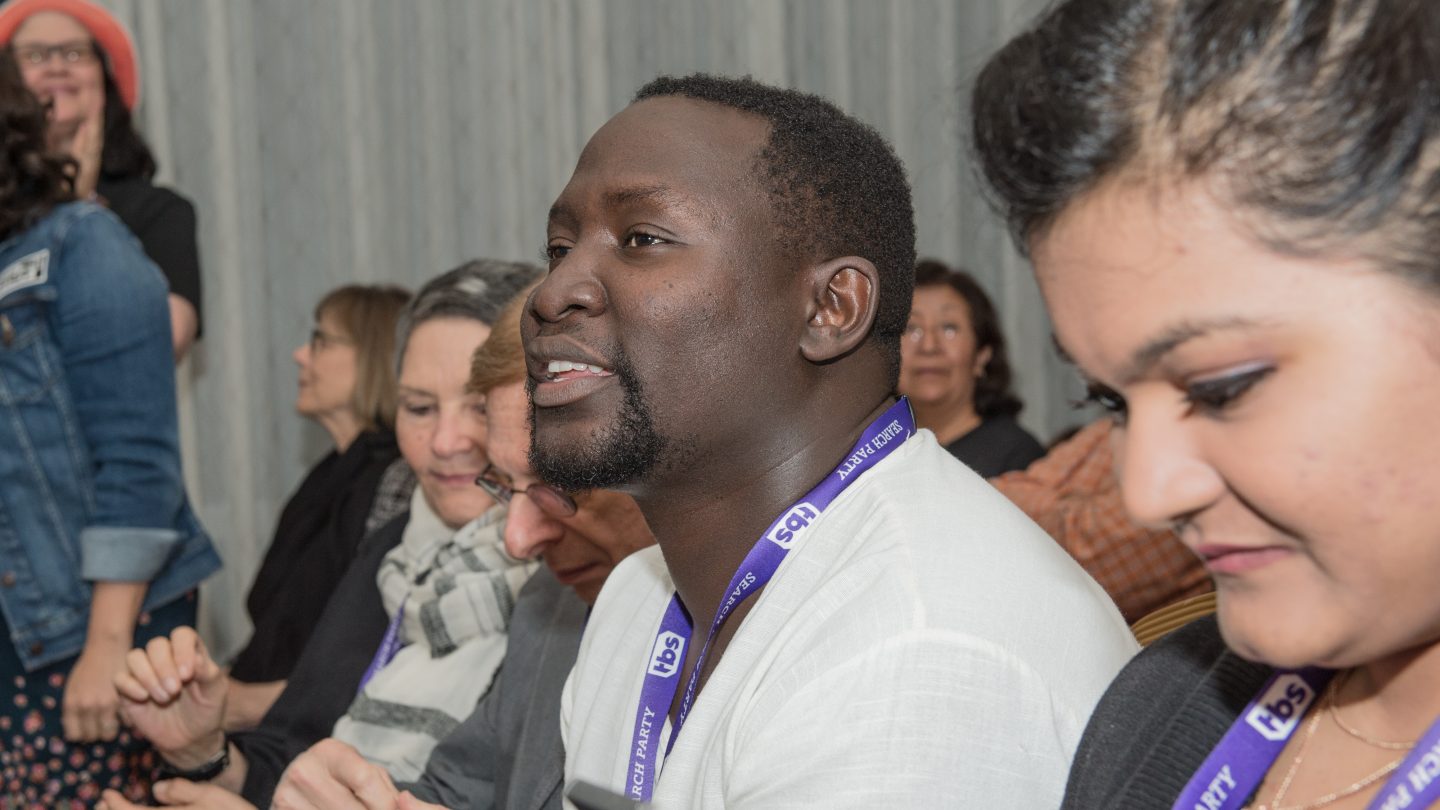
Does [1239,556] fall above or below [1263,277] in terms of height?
below

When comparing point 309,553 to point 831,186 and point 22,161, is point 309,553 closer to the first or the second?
point 22,161

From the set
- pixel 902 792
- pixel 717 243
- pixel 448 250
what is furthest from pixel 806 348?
pixel 448 250

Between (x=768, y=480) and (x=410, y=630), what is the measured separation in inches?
44.3

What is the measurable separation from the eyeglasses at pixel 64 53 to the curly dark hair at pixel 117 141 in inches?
1.3

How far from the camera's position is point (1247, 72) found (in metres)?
0.74

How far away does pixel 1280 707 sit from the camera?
37.7 inches

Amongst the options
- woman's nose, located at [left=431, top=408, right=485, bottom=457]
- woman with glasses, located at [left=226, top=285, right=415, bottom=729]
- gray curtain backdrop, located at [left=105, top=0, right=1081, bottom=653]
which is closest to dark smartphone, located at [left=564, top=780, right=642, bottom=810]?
woman's nose, located at [left=431, top=408, right=485, bottom=457]

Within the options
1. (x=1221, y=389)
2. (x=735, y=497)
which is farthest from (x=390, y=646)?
(x=1221, y=389)

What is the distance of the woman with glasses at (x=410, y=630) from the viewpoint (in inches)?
82.7

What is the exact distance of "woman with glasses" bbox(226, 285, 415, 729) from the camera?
3061 mm

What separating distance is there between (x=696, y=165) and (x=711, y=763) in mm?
541

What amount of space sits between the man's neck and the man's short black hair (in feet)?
0.40

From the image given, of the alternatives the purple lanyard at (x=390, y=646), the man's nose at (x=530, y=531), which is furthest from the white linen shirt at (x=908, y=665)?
the purple lanyard at (x=390, y=646)

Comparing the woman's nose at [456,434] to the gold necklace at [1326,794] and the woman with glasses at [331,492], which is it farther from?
the gold necklace at [1326,794]
